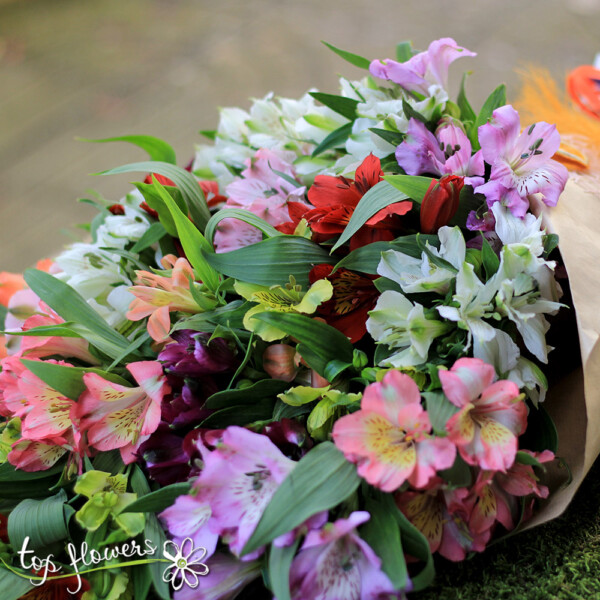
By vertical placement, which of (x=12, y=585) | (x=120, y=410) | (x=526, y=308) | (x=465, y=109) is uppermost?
(x=465, y=109)

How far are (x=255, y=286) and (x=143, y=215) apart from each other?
0.72 feet

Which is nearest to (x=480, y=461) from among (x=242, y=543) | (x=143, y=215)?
(x=242, y=543)

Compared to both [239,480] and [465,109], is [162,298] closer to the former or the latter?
[239,480]

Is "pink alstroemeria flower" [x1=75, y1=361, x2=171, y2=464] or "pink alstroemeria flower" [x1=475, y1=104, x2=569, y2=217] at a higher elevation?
"pink alstroemeria flower" [x1=475, y1=104, x2=569, y2=217]

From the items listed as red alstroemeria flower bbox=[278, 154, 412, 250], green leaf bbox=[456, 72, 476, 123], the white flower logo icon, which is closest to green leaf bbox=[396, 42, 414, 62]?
green leaf bbox=[456, 72, 476, 123]

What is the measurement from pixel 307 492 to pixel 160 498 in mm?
120

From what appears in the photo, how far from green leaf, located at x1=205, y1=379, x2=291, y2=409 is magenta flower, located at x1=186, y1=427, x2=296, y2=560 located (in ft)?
0.18

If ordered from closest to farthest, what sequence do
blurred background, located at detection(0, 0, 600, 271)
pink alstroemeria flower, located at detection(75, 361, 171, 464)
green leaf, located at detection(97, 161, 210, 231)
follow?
pink alstroemeria flower, located at detection(75, 361, 171, 464) < green leaf, located at detection(97, 161, 210, 231) < blurred background, located at detection(0, 0, 600, 271)

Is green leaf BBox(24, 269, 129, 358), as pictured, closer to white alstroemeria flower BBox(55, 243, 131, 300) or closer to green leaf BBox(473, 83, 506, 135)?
white alstroemeria flower BBox(55, 243, 131, 300)

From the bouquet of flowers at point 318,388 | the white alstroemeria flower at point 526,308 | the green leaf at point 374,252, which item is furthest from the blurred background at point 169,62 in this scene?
the white alstroemeria flower at point 526,308

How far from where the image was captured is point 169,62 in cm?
216

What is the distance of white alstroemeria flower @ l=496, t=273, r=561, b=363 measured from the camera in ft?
1.44

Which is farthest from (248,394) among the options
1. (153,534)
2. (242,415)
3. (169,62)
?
(169,62)

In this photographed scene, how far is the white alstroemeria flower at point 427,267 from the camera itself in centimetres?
45
